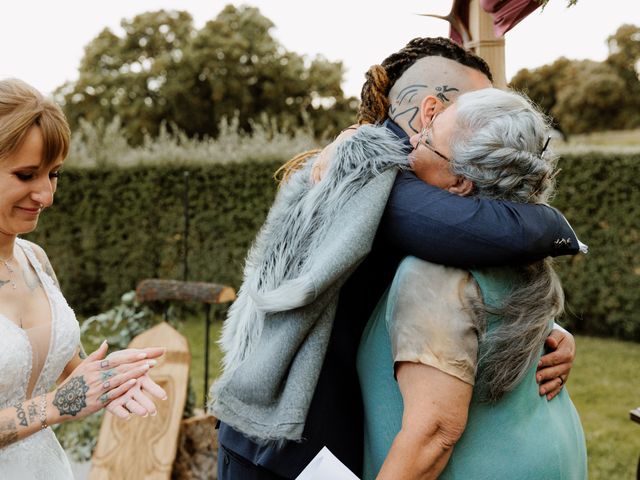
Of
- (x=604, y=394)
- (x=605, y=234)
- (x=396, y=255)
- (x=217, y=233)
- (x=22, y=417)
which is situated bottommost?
(x=604, y=394)

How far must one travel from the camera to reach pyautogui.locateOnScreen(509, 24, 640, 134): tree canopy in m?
33.2

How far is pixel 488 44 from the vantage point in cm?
236

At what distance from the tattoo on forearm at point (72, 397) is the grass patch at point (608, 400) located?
3.80m

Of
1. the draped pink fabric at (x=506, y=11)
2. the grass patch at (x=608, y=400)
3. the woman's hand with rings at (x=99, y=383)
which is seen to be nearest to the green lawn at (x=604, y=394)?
the grass patch at (x=608, y=400)

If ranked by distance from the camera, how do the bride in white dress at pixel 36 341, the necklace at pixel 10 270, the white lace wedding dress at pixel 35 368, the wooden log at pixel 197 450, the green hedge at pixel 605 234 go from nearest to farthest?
the bride in white dress at pixel 36 341 → the white lace wedding dress at pixel 35 368 → the necklace at pixel 10 270 → the wooden log at pixel 197 450 → the green hedge at pixel 605 234

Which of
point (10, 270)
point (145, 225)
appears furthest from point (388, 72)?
point (145, 225)

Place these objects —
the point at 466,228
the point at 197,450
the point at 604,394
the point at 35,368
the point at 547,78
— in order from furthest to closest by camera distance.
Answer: the point at 547,78 < the point at 604,394 < the point at 197,450 < the point at 35,368 < the point at 466,228

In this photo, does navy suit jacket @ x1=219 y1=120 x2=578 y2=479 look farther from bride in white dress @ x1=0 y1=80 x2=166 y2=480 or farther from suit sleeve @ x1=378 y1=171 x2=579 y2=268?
bride in white dress @ x1=0 y1=80 x2=166 y2=480

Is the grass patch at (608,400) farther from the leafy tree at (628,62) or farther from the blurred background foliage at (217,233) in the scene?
the leafy tree at (628,62)

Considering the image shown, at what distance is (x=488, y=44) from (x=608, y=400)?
470 cm

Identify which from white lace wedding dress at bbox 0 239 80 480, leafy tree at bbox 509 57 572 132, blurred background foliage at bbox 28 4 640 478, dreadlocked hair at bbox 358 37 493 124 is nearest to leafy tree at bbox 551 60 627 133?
leafy tree at bbox 509 57 572 132

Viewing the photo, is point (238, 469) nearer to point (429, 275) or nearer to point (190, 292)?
point (429, 275)

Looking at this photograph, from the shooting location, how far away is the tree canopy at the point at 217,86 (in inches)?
1070

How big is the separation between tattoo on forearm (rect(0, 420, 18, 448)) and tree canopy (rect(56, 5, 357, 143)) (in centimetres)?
2511
